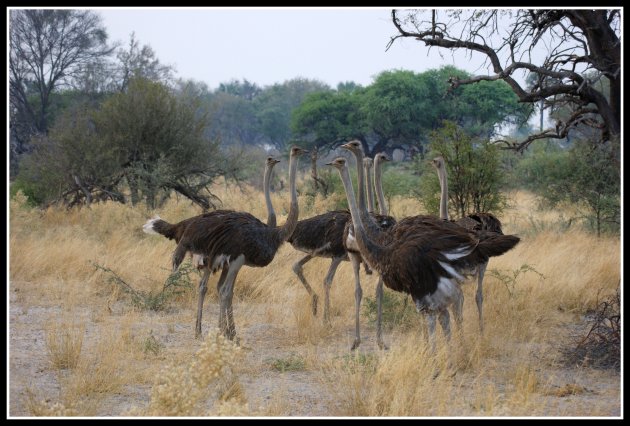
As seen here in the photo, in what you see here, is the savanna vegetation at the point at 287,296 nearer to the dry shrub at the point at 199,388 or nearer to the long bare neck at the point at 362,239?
the dry shrub at the point at 199,388

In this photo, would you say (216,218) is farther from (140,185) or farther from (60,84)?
(60,84)

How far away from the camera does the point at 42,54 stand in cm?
2412

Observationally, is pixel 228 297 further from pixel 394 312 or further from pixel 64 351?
pixel 394 312

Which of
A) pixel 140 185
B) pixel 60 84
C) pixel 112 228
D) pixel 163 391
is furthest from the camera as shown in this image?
pixel 60 84

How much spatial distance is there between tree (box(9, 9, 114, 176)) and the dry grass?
42.1 feet

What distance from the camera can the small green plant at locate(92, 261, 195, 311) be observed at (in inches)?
Result: 312

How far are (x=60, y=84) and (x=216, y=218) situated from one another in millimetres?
19871

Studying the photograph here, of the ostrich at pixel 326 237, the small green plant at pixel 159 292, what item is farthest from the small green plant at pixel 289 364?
the small green plant at pixel 159 292

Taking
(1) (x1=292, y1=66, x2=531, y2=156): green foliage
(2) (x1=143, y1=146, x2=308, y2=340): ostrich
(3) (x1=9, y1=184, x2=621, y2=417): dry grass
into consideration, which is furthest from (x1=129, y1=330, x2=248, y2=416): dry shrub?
(1) (x1=292, y1=66, x2=531, y2=156): green foliage

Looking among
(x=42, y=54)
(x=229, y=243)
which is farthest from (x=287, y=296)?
(x=42, y=54)

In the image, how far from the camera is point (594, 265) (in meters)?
8.96

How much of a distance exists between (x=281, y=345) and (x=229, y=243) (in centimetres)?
97

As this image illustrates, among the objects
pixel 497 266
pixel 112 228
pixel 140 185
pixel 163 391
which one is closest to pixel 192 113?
pixel 140 185

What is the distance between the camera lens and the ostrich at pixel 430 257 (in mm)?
5477
